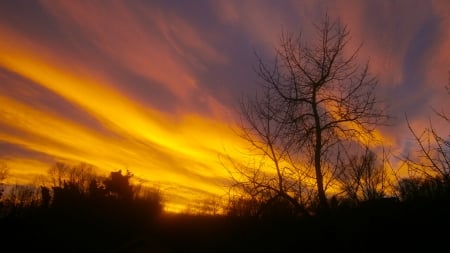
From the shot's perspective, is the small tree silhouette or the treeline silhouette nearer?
the treeline silhouette

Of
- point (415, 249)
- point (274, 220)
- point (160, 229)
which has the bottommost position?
point (415, 249)

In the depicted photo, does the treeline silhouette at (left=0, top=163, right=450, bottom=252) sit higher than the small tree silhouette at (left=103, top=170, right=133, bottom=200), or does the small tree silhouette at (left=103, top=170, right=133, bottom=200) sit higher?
the small tree silhouette at (left=103, top=170, right=133, bottom=200)

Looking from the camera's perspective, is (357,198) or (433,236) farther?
(357,198)

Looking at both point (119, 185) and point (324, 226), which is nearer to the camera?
point (324, 226)

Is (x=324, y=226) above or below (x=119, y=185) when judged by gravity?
below

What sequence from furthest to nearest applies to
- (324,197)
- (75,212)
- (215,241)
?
1. (75,212)
2. (215,241)
3. (324,197)

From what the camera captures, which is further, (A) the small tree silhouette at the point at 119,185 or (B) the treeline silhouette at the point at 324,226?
(A) the small tree silhouette at the point at 119,185

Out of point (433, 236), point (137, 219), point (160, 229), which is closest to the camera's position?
point (433, 236)

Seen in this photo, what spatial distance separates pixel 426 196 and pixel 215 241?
925cm

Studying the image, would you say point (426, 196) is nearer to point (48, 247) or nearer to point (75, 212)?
point (48, 247)

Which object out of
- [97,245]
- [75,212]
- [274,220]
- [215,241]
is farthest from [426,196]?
[75,212]

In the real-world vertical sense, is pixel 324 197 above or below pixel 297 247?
above

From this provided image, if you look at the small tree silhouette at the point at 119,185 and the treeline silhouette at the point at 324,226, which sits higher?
the small tree silhouette at the point at 119,185

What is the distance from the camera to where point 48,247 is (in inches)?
1527
